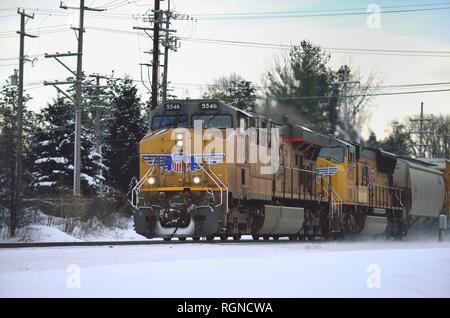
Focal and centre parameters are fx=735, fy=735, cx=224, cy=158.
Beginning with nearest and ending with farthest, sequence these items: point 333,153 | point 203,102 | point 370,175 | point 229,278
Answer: point 229,278 < point 203,102 < point 333,153 < point 370,175

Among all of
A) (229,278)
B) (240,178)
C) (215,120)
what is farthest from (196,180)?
(229,278)

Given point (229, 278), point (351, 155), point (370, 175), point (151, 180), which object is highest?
point (351, 155)

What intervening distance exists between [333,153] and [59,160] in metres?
21.0

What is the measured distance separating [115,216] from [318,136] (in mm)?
12185

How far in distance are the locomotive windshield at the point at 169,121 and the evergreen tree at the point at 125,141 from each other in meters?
26.0

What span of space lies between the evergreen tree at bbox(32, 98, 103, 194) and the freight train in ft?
62.5

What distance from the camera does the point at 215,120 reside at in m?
21.2

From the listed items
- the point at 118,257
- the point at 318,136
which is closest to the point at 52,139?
the point at 318,136

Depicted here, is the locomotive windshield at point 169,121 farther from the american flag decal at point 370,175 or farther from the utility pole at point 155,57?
the american flag decal at point 370,175

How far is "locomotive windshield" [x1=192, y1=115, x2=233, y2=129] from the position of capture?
21.0 meters

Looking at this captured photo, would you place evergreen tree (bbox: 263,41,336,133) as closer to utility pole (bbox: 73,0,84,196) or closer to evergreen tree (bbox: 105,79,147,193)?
utility pole (bbox: 73,0,84,196)

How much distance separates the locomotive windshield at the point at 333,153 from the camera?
27906 mm

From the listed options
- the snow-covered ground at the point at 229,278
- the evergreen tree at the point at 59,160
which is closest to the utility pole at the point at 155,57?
the evergreen tree at the point at 59,160

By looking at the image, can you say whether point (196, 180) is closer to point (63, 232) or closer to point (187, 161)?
point (187, 161)
